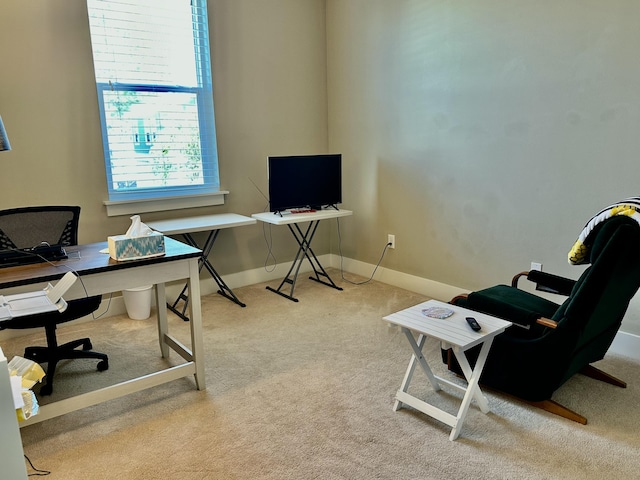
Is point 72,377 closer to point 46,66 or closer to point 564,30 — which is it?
point 46,66

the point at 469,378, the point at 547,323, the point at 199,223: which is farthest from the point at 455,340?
the point at 199,223

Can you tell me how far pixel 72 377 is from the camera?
2676 mm

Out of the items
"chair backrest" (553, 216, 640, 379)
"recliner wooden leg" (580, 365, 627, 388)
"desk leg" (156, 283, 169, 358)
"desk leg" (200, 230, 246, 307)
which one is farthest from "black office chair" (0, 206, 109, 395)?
"recliner wooden leg" (580, 365, 627, 388)

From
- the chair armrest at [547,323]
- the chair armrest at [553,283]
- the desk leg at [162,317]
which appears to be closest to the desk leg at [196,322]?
the desk leg at [162,317]

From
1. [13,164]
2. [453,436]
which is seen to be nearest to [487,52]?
[453,436]

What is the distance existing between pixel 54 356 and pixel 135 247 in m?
0.96

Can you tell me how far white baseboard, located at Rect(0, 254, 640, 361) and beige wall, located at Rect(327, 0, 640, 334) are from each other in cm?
8

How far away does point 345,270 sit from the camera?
15.7ft

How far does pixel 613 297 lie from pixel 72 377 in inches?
113

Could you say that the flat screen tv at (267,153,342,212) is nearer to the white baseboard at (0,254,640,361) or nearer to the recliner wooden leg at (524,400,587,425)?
the white baseboard at (0,254,640,361)

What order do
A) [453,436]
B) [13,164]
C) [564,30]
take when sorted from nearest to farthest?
[453,436], [564,30], [13,164]

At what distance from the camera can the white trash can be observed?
3504 mm

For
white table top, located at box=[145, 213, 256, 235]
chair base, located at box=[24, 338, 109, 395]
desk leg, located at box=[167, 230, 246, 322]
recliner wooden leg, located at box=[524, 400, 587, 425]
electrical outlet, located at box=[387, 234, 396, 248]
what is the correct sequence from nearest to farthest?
recliner wooden leg, located at box=[524, 400, 587, 425] < chair base, located at box=[24, 338, 109, 395] < white table top, located at box=[145, 213, 256, 235] < desk leg, located at box=[167, 230, 246, 322] < electrical outlet, located at box=[387, 234, 396, 248]

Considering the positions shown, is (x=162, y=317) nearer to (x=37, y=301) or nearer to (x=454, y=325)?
(x=37, y=301)
